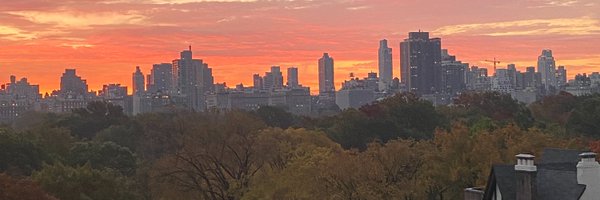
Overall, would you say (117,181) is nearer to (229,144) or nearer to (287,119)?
(229,144)

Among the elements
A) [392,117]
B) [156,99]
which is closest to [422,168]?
[392,117]

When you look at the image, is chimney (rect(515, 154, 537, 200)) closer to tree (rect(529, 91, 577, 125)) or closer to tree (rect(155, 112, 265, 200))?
tree (rect(155, 112, 265, 200))

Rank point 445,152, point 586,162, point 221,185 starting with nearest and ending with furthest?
point 586,162, point 445,152, point 221,185

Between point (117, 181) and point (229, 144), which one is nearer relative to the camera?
point (117, 181)

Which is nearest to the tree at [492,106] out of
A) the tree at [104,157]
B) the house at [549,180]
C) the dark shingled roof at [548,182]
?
the tree at [104,157]

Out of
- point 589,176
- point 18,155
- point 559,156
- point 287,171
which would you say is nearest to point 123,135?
point 18,155

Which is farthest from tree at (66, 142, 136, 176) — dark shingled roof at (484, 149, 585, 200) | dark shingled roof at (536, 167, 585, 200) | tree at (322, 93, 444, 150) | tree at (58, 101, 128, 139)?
dark shingled roof at (536, 167, 585, 200)
